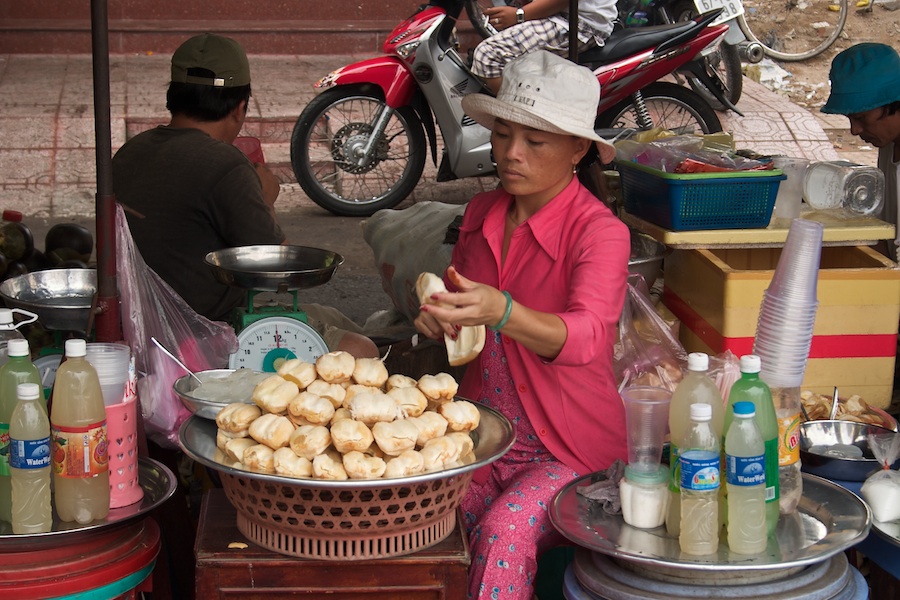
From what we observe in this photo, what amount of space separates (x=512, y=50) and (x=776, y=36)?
552cm

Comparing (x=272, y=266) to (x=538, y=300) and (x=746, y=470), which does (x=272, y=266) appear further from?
(x=746, y=470)

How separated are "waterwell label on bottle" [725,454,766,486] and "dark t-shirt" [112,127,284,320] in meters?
1.59

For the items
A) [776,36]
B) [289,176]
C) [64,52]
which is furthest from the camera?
[776,36]

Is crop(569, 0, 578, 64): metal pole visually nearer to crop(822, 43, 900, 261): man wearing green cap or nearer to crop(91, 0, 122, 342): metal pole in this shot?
crop(822, 43, 900, 261): man wearing green cap

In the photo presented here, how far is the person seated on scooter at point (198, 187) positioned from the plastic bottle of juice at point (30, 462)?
106 centimetres

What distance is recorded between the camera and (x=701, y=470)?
1.86 meters

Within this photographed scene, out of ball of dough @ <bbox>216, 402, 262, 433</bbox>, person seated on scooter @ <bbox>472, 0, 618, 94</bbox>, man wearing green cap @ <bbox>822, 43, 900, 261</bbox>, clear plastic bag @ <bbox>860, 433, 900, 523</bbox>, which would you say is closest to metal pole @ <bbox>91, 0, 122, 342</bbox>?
ball of dough @ <bbox>216, 402, 262, 433</bbox>

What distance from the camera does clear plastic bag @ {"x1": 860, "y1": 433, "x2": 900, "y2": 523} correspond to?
2.17 metres

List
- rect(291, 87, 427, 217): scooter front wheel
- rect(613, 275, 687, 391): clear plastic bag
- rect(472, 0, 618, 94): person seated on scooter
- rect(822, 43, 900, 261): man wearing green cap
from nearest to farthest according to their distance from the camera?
rect(613, 275, 687, 391): clear plastic bag, rect(822, 43, 900, 261): man wearing green cap, rect(472, 0, 618, 94): person seated on scooter, rect(291, 87, 427, 217): scooter front wheel

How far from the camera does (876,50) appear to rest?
313cm

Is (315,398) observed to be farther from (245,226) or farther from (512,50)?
(512,50)

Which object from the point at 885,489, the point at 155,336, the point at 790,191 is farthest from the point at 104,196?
the point at 790,191

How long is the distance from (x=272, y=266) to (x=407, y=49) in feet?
11.5

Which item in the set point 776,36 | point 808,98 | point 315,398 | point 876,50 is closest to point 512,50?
point 876,50
